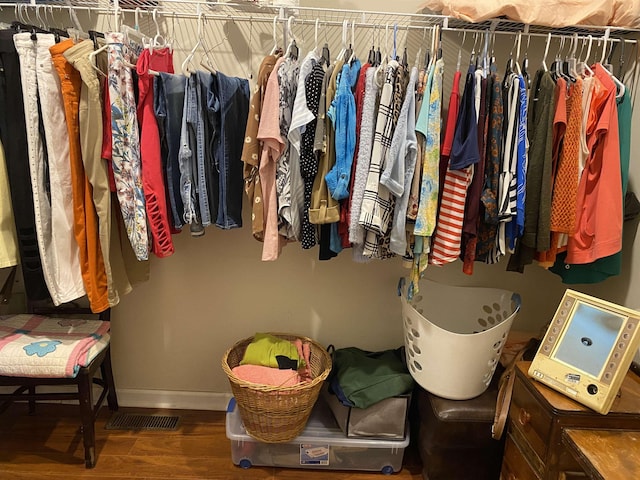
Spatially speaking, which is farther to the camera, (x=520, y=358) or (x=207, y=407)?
(x=207, y=407)

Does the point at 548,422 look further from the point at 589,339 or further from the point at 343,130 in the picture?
the point at 343,130

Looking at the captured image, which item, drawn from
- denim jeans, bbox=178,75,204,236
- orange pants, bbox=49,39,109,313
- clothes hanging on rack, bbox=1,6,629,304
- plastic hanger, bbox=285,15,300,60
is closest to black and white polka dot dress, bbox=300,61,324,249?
clothes hanging on rack, bbox=1,6,629,304

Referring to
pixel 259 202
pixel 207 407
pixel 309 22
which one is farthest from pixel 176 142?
pixel 207 407

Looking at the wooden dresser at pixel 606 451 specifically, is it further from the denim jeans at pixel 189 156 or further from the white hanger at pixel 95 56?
the white hanger at pixel 95 56

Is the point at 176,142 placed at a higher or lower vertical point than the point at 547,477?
higher

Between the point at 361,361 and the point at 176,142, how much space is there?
1.16 m

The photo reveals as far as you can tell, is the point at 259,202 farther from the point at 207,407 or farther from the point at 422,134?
the point at 207,407

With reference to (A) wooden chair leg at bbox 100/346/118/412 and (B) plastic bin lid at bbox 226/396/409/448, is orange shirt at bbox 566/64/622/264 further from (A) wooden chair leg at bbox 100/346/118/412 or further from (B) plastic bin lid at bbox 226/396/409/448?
(A) wooden chair leg at bbox 100/346/118/412

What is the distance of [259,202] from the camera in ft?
5.36

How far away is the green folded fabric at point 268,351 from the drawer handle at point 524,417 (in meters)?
0.85

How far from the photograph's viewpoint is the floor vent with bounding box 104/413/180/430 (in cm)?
215

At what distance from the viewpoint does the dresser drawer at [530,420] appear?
4.40ft

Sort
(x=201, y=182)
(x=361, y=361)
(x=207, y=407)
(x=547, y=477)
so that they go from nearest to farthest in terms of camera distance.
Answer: (x=547, y=477) < (x=201, y=182) < (x=361, y=361) < (x=207, y=407)

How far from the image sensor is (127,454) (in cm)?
199
